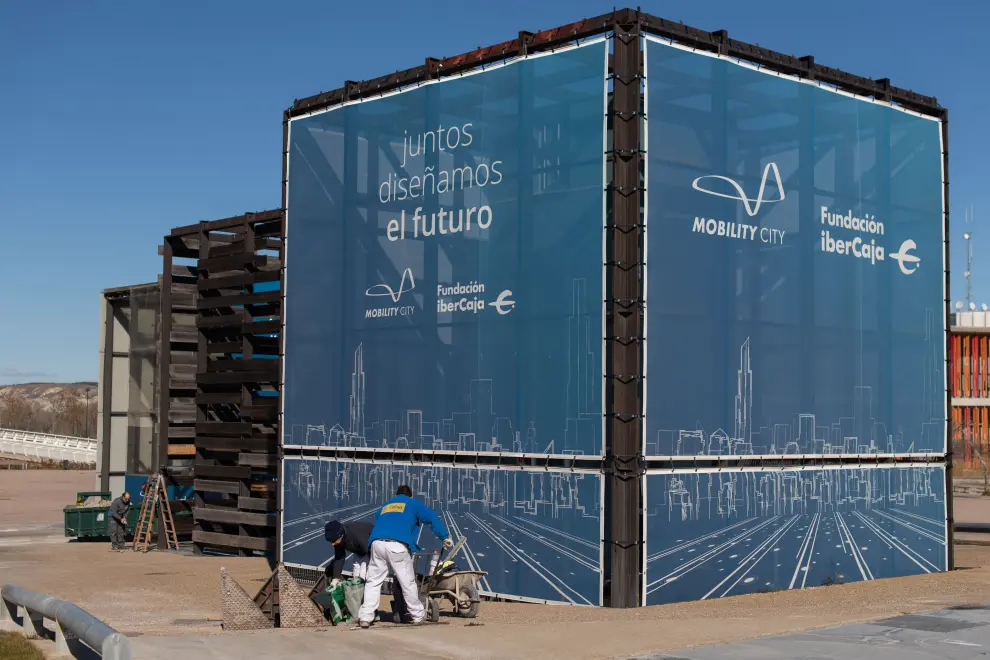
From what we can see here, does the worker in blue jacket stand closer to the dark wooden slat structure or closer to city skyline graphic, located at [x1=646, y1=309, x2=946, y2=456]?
city skyline graphic, located at [x1=646, y1=309, x2=946, y2=456]

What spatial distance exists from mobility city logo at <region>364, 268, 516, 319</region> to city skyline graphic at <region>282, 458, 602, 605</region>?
7.82 ft

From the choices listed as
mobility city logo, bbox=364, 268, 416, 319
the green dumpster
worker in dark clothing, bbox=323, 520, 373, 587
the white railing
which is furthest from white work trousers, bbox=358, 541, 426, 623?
the white railing

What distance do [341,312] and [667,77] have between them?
7079 millimetres

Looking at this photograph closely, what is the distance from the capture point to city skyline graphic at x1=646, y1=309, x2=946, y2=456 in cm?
1731

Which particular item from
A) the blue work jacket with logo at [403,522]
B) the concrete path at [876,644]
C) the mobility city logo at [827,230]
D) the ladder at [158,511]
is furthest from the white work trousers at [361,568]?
the ladder at [158,511]

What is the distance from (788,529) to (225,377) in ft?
40.1

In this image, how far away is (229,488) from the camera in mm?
25344

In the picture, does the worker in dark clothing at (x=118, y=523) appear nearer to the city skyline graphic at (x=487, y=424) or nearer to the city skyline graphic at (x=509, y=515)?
the city skyline graphic at (x=487, y=424)

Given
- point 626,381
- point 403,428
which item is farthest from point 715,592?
point 403,428

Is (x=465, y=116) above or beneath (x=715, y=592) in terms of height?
above

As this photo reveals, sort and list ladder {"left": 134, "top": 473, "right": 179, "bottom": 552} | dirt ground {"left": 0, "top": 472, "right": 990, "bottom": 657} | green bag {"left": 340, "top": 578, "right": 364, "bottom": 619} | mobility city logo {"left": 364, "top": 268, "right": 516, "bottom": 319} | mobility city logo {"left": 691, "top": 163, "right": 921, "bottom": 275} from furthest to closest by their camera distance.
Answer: ladder {"left": 134, "top": 473, "right": 179, "bottom": 552}, mobility city logo {"left": 364, "top": 268, "right": 516, "bottom": 319}, mobility city logo {"left": 691, "top": 163, "right": 921, "bottom": 275}, green bag {"left": 340, "top": 578, "right": 364, "bottom": 619}, dirt ground {"left": 0, "top": 472, "right": 990, "bottom": 657}

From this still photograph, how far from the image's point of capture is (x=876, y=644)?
39.4ft

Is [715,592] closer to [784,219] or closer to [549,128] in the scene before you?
[784,219]

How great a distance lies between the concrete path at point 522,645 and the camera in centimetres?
1133
